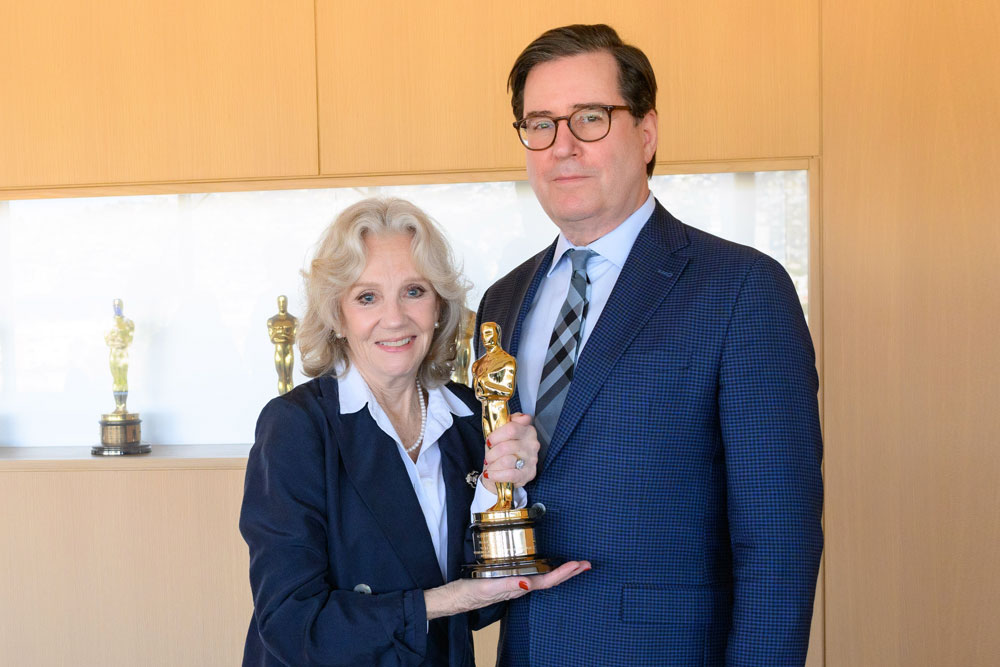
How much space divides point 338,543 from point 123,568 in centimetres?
195

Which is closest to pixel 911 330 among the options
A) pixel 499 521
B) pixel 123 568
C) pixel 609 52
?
pixel 609 52

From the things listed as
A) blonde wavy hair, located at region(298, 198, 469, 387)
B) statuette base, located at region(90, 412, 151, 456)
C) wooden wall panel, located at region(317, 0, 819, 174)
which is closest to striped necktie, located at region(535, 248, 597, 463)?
blonde wavy hair, located at region(298, 198, 469, 387)

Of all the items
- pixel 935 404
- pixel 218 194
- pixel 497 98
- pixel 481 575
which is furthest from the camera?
pixel 218 194

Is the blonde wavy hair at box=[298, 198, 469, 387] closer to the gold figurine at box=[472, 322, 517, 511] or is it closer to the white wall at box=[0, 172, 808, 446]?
the gold figurine at box=[472, 322, 517, 511]

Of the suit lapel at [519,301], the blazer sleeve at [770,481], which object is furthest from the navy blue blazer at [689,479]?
the suit lapel at [519,301]

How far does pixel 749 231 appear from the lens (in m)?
3.19

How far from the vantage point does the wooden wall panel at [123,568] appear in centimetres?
317

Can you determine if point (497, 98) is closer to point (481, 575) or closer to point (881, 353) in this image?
point (881, 353)

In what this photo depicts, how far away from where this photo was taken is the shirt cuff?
5.09 feet

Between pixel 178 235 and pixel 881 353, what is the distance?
2361mm

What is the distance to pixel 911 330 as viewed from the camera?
9.38ft

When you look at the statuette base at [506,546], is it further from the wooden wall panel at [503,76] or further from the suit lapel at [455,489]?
the wooden wall panel at [503,76]

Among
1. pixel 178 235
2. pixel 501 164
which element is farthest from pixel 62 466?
pixel 501 164

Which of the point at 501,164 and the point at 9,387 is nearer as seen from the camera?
the point at 501,164
